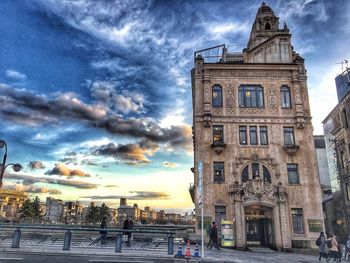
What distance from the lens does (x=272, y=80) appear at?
33344 mm

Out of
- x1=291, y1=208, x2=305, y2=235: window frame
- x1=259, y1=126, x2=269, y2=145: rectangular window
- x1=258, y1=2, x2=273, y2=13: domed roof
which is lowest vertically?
x1=291, y1=208, x2=305, y2=235: window frame

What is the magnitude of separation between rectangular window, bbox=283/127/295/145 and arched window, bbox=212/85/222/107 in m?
7.37

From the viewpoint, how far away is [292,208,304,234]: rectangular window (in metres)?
28.9

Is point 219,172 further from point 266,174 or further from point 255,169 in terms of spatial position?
point 266,174

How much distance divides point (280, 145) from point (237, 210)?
26.8ft

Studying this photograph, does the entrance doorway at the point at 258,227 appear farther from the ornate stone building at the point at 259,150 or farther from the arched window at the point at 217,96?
the arched window at the point at 217,96

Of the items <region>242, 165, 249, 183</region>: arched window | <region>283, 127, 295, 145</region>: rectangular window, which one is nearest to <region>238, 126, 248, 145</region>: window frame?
<region>242, 165, 249, 183</region>: arched window

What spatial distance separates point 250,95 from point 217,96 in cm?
357

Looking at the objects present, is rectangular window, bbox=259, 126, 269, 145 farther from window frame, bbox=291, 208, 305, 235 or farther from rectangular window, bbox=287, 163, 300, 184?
window frame, bbox=291, 208, 305, 235

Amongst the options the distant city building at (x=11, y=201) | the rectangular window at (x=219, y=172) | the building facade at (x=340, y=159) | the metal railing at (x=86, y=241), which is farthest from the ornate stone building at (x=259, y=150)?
the distant city building at (x=11, y=201)

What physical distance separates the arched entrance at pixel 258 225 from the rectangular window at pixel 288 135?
23.6 feet

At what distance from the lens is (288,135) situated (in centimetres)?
3195

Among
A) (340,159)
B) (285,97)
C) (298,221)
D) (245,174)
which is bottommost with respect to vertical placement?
(298,221)

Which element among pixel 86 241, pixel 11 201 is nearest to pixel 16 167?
pixel 86 241
